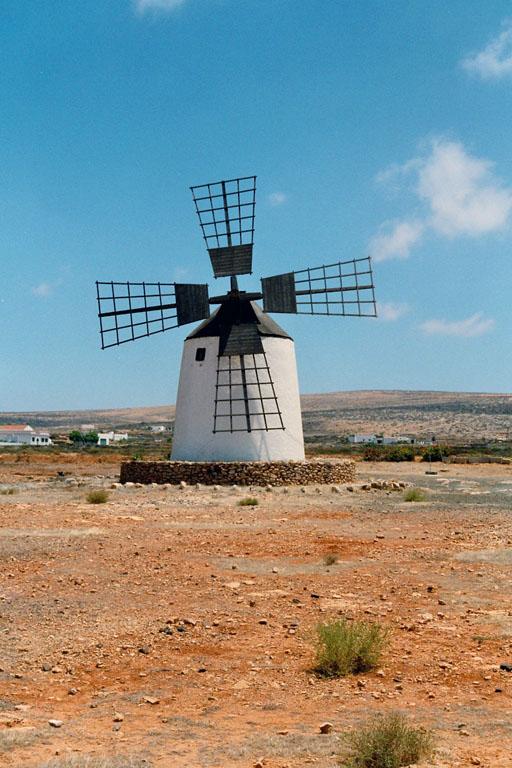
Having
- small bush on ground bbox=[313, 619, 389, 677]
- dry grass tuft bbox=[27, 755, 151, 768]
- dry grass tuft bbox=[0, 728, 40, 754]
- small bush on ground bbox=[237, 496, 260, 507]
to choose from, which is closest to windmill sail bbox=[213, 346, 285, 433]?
small bush on ground bbox=[237, 496, 260, 507]

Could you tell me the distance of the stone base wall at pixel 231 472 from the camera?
23312 millimetres

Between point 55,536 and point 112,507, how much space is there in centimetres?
489

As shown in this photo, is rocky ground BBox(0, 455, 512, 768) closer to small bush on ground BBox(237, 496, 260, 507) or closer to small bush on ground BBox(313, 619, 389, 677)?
small bush on ground BBox(313, 619, 389, 677)

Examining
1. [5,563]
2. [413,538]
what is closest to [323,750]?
[5,563]

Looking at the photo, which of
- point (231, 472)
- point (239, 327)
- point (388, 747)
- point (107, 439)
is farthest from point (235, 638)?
point (107, 439)

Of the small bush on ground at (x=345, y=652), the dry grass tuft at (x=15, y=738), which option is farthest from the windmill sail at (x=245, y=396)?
the dry grass tuft at (x=15, y=738)

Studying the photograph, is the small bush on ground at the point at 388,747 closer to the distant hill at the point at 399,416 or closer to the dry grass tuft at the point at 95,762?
the dry grass tuft at the point at 95,762

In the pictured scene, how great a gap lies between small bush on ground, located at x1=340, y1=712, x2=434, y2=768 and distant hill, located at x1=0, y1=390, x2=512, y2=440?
89.2 metres

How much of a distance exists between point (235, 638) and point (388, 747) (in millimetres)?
3075

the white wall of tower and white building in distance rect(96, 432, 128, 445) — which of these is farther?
white building in distance rect(96, 432, 128, 445)

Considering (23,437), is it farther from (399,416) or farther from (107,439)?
(399,416)

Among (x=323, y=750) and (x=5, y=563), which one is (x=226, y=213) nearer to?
(x=5, y=563)

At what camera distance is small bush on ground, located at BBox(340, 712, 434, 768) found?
4.25 meters

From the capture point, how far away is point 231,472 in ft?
76.5
